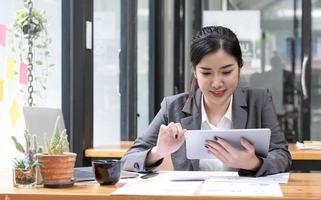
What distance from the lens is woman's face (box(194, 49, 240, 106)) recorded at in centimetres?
225

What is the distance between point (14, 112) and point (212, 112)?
86 cm

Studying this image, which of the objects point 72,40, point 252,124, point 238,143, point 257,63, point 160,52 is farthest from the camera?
point 257,63

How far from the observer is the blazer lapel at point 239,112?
2.35 metres

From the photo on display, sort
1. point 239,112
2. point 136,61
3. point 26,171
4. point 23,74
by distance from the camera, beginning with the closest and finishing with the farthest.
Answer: point 26,171 → point 239,112 → point 23,74 → point 136,61

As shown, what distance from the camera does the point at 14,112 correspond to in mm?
2459

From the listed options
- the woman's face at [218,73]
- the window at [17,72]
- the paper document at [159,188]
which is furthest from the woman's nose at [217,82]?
the window at [17,72]

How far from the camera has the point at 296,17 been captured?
19.5 ft

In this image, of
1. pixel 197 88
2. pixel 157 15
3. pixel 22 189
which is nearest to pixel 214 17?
pixel 157 15

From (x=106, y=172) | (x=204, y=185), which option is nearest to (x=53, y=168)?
(x=106, y=172)

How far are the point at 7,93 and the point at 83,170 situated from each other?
566 millimetres

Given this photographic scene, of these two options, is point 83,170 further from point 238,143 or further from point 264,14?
point 264,14

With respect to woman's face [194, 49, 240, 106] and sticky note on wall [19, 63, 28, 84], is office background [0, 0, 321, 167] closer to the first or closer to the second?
sticky note on wall [19, 63, 28, 84]

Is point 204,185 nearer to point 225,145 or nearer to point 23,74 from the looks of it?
point 225,145

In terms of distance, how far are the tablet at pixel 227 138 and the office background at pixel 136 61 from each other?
86 centimetres
